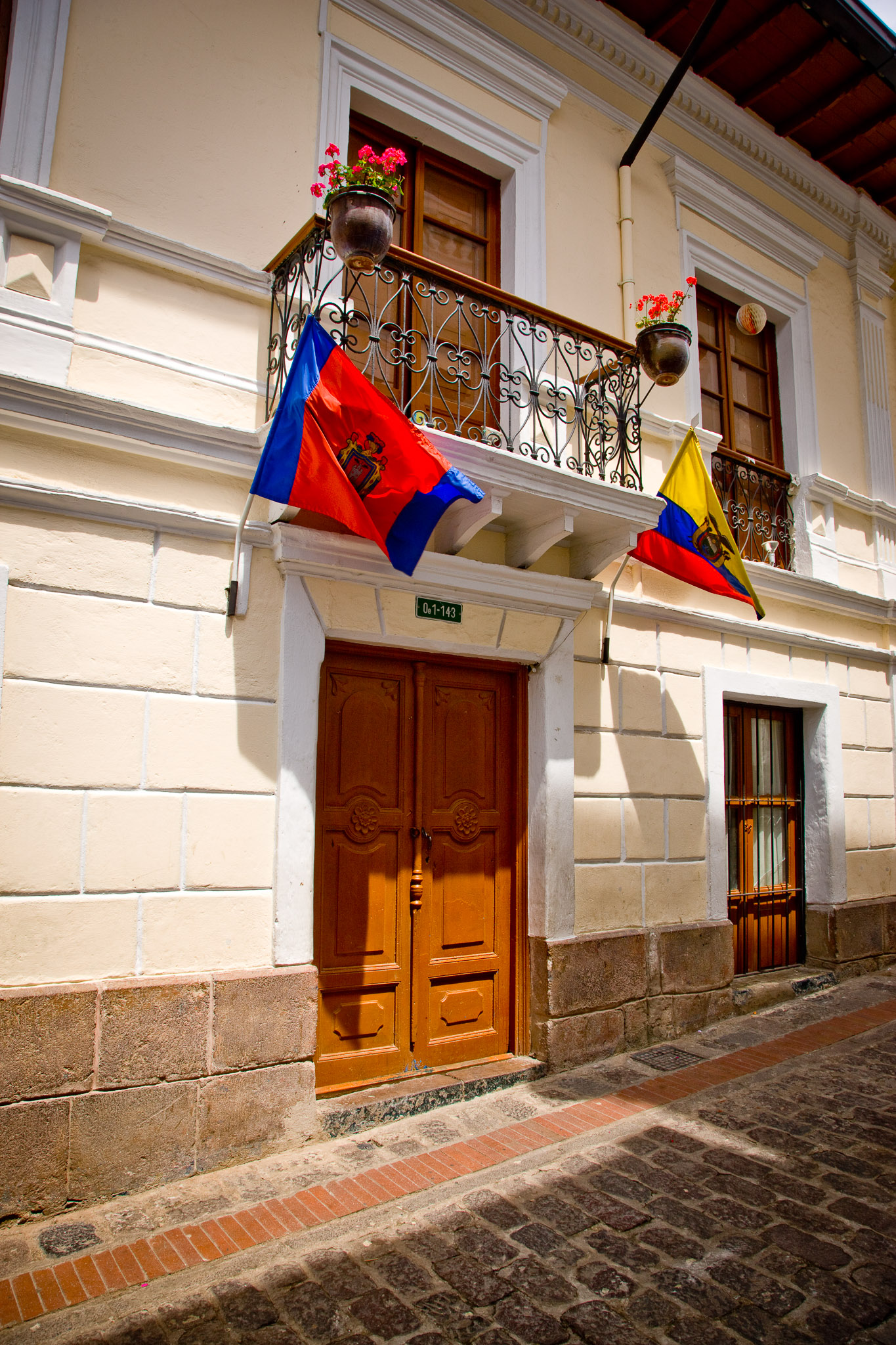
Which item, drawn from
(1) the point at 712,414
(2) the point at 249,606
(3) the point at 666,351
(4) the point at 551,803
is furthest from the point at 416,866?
(1) the point at 712,414

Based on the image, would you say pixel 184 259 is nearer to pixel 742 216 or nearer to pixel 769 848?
pixel 742 216

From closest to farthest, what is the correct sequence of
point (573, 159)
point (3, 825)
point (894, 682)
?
1. point (3, 825)
2. point (573, 159)
3. point (894, 682)

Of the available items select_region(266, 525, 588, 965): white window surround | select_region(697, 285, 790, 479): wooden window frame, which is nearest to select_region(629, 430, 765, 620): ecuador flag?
select_region(266, 525, 588, 965): white window surround

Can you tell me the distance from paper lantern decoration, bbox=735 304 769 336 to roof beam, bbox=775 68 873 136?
1.95 meters

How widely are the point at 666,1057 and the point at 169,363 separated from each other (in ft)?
17.8

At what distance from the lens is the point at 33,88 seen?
14.3 feet

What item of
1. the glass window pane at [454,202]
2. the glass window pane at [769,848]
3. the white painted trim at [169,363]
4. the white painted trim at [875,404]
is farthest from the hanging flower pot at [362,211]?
the white painted trim at [875,404]

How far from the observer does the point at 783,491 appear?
26.4ft

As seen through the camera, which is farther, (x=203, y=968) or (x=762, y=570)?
(x=762, y=570)

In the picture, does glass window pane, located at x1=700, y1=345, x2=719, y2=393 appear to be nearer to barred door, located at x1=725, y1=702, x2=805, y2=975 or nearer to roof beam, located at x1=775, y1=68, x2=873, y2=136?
roof beam, located at x1=775, y1=68, x2=873, y2=136

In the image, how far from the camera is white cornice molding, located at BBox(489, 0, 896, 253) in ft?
22.4

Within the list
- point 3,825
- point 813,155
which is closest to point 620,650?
point 3,825

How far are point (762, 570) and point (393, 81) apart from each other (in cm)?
468

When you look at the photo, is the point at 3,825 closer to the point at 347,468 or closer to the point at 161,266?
the point at 347,468
